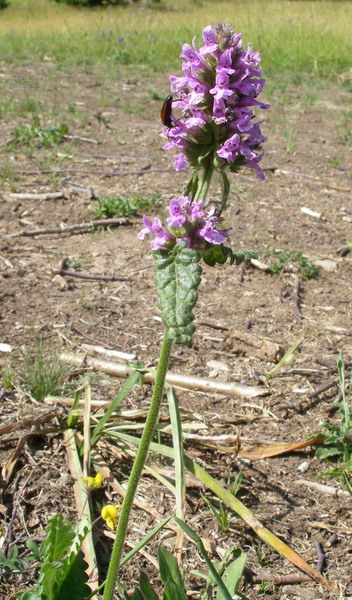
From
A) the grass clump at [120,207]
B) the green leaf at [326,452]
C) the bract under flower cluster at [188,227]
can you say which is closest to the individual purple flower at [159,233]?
the bract under flower cluster at [188,227]

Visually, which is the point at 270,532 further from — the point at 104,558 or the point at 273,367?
the point at 273,367

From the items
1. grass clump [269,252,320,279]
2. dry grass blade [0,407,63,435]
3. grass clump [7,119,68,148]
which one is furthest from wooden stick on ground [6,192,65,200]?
dry grass blade [0,407,63,435]

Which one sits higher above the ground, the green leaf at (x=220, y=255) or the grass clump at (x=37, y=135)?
the green leaf at (x=220, y=255)

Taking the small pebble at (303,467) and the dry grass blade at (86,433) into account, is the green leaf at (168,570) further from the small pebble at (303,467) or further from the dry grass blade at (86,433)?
the small pebble at (303,467)

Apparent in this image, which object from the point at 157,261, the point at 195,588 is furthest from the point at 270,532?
the point at 157,261

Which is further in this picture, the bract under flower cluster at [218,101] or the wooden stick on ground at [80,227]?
the wooden stick on ground at [80,227]

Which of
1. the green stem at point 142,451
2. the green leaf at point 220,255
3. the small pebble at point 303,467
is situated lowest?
the small pebble at point 303,467

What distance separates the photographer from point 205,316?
3230 mm

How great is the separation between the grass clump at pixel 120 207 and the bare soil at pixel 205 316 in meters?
0.11

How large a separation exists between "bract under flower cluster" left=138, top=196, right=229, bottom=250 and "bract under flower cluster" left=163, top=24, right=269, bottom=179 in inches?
4.6

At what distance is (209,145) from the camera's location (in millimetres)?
1428

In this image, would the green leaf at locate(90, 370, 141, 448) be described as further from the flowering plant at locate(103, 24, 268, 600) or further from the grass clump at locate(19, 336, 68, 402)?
the flowering plant at locate(103, 24, 268, 600)

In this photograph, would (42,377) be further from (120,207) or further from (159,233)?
(120,207)

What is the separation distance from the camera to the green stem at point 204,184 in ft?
4.52
